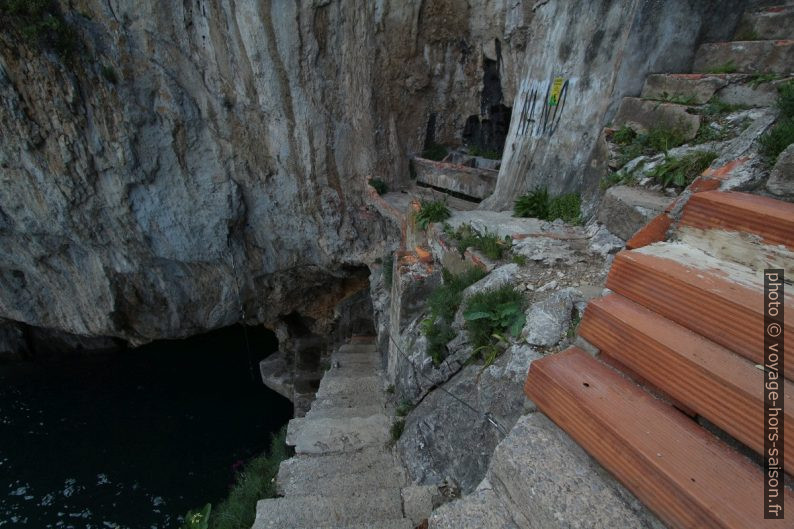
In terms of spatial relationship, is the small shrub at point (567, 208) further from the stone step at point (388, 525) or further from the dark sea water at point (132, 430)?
the dark sea water at point (132, 430)

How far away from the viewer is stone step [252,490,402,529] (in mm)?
3633

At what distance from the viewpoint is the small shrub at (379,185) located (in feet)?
31.7

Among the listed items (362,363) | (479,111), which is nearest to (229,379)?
(362,363)

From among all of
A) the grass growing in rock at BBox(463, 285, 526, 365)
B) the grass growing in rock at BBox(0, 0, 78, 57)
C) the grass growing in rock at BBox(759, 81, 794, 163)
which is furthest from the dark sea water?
the grass growing in rock at BBox(759, 81, 794, 163)

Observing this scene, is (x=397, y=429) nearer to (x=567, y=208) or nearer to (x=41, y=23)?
(x=567, y=208)

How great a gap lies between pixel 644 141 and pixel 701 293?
422cm

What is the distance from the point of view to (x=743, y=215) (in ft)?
5.70

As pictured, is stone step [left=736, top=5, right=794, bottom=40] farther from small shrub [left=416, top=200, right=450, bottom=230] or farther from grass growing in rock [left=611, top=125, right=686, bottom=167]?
small shrub [left=416, top=200, right=450, bottom=230]

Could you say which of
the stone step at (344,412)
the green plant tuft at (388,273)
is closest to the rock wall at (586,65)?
the green plant tuft at (388,273)

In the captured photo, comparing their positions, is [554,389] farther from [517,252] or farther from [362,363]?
[362,363]

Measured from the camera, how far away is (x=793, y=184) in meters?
1.91

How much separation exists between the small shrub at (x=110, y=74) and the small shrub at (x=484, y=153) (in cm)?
823

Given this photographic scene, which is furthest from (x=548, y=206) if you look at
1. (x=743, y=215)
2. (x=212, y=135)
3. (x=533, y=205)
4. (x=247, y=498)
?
(x=212, y=135)

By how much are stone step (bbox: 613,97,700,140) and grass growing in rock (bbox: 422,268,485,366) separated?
298 centimetres
